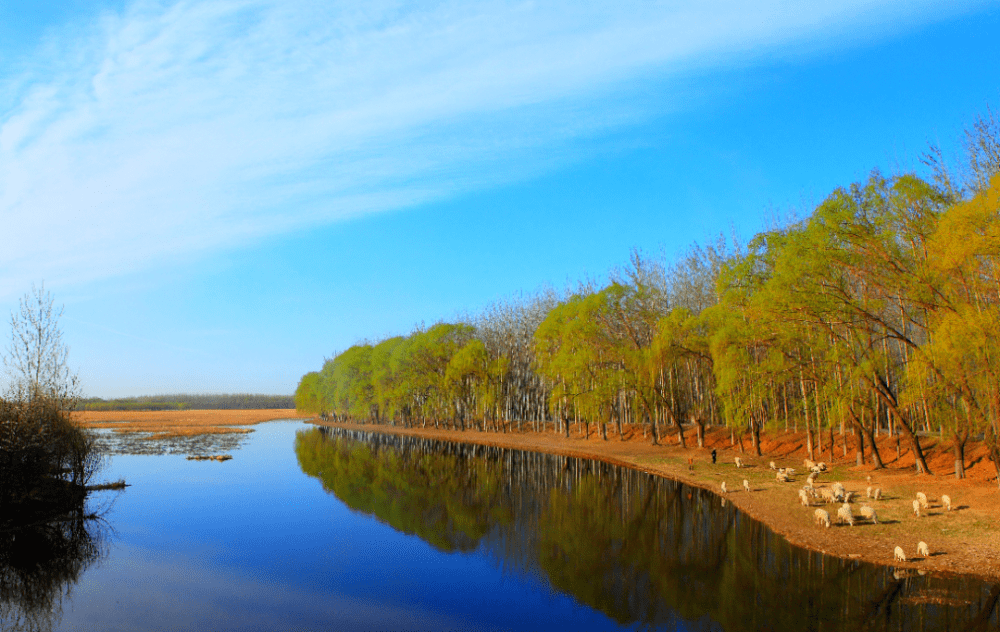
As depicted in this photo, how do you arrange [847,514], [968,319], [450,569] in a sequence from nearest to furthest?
[450,569] → [847,514] → [968,319]

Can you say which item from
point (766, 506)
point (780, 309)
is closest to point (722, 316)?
point (780, 309)

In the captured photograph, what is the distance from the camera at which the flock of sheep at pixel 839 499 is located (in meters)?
19.1

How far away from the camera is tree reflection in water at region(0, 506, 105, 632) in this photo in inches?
547

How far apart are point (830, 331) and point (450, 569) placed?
2028cm

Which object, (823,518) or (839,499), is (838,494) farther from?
(823,518)

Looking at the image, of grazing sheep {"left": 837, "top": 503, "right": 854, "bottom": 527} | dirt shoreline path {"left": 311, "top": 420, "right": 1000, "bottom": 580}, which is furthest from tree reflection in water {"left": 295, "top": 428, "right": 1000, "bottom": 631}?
grazing sheep {"left": 837, "top": 503, "right": 854, "bottom": 527}

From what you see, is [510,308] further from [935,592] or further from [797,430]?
[935,592]

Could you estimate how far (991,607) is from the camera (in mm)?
12539

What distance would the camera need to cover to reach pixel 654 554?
18.4 metres

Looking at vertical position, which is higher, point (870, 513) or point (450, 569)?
point (870, 513)

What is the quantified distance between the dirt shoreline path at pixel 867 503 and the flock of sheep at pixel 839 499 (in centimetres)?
20

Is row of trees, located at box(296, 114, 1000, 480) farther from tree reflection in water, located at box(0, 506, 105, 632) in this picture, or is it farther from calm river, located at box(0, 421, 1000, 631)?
tree reflection in water, located at box(0, 506, 105, 632)

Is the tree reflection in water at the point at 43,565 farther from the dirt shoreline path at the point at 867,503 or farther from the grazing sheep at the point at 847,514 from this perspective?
the grazing sheep at the point at 847,514

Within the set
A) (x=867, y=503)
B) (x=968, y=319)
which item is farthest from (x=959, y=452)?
(x=968, y=319)
